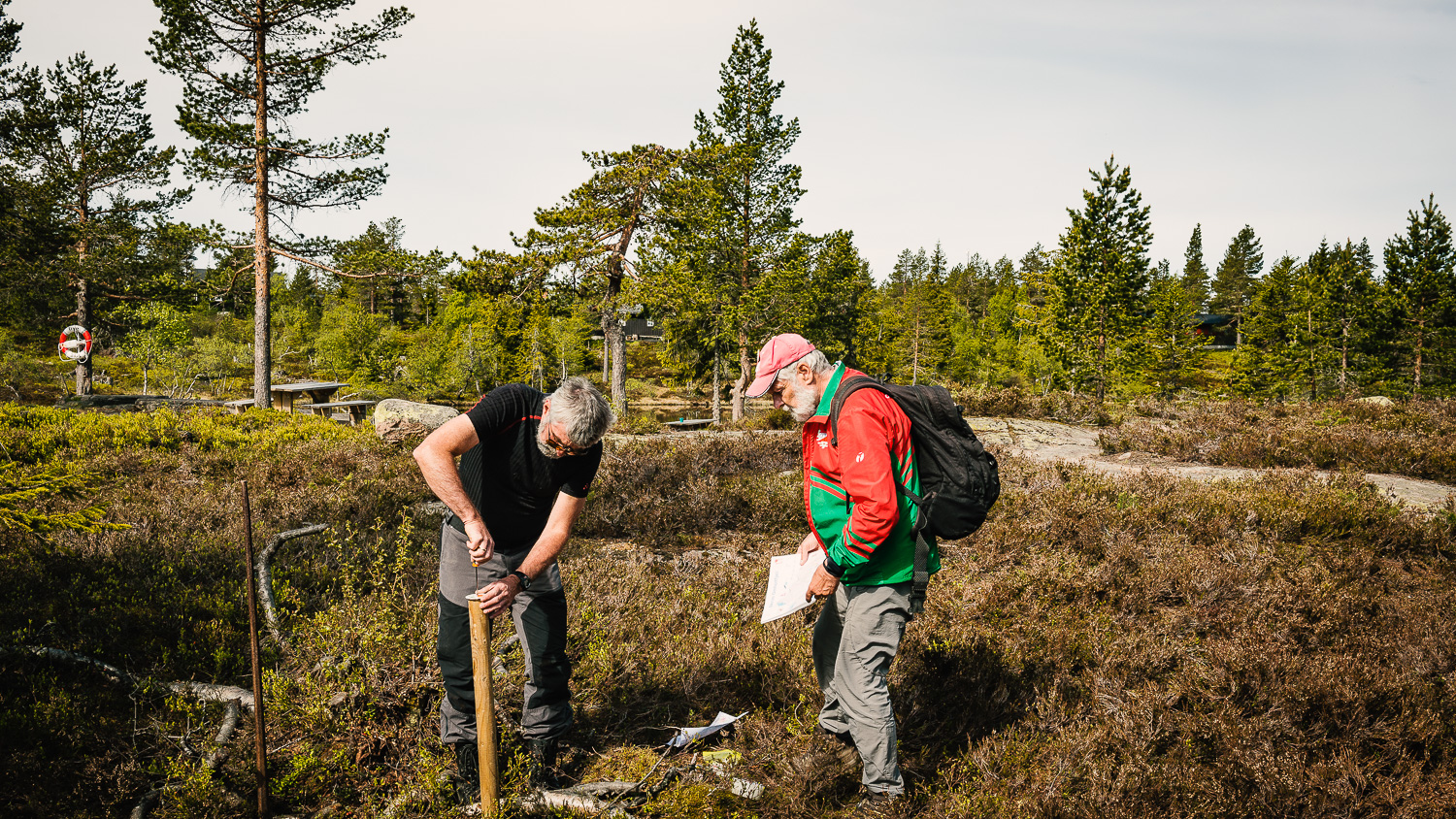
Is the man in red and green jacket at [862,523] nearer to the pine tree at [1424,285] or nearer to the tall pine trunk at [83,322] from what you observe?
the tall pine trunk at [83,322]

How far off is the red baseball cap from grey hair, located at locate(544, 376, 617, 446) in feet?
2.19

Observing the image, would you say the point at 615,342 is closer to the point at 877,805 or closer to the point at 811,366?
the point at 811,366

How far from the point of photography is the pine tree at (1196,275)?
78625mm

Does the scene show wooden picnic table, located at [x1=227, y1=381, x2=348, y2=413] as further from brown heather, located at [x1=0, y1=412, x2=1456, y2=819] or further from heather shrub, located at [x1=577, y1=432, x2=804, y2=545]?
brown heather, located at [x1=0, y1=412, x2=1456, y2=819]

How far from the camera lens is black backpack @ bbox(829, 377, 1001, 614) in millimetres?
2891

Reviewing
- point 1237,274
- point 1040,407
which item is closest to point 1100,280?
point 1040,407

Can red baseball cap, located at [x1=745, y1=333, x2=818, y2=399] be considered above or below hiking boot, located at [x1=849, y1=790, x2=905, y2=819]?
above

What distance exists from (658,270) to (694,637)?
21579 mm

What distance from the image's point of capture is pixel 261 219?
19.3 meters

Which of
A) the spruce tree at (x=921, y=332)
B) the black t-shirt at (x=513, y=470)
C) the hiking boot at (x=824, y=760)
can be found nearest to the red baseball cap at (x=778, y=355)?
the black t-shirt at (x=513, y=470)

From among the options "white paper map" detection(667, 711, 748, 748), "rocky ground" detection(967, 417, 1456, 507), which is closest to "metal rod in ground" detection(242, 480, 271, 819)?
"white paper map" detection(667, 711, 748, 748)

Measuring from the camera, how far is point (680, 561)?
20.7 feet

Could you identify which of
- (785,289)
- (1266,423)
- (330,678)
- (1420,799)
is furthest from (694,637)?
(785,289)

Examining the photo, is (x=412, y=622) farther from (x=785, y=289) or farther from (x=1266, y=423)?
(x=785, y=289)
